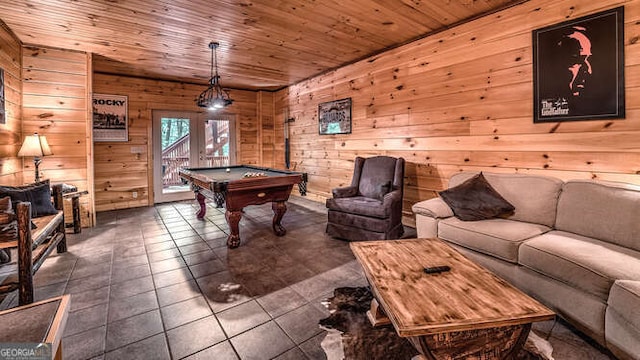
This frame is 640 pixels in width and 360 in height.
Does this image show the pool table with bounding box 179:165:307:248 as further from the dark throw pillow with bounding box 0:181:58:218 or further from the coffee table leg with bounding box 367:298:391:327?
the coffee table leg with bounding box 367:298:391:327

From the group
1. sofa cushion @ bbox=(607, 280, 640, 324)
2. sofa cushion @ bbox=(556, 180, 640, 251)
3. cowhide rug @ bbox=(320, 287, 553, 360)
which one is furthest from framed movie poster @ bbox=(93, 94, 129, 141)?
sofa cushion @ bbox=(607, 280, 640, 324)

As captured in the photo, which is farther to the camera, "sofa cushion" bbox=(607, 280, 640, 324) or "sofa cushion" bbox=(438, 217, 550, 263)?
"sofa cushion" bbox=(438, 217, 550, 263)

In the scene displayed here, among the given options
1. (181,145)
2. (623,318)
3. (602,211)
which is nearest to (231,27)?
(181,145)

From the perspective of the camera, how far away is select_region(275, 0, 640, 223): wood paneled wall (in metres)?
2.47

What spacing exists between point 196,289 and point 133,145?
4.46 meters

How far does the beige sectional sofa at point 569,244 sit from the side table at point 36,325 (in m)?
2.52

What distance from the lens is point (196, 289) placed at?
95.5 inches

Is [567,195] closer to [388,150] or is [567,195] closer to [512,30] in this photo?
[512,30]

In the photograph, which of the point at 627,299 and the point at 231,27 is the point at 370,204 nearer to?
the point at 627,299

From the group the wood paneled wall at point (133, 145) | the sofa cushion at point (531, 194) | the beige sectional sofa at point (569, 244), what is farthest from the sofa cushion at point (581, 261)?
the wood paneled wall at point (133, 145)

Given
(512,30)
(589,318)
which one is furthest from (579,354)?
(512,30)

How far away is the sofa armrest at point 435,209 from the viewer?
2814 mm

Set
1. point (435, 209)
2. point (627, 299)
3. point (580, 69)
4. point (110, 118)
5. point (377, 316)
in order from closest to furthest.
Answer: point (627, 299) < point (377, 316) < point (580, 69) < point (435, 209) < point (110, 118)

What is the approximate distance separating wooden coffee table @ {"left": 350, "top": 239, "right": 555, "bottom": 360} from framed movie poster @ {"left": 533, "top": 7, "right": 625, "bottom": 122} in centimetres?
197
